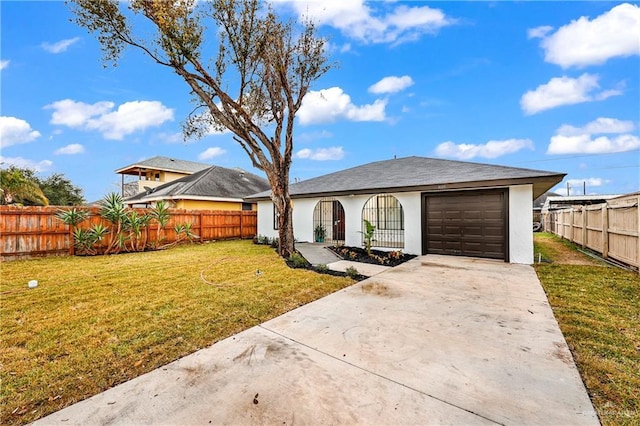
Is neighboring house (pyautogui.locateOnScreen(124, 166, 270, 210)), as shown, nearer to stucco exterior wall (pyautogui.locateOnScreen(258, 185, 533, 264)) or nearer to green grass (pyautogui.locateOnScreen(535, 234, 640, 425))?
stucco exterior wall (pyautogui.locateOnScreen(258, 185, 533, 264))

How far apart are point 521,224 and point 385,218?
599 centimetres

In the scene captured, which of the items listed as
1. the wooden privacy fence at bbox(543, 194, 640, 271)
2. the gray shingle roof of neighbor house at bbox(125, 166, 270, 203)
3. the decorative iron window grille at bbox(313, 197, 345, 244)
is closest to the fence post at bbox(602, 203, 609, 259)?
the wooden privacy fence at bbox(543, 194, 640, 271)

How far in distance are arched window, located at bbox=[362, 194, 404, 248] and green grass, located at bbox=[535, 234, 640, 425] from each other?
5927 mm

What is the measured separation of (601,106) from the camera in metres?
18.5

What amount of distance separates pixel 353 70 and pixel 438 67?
14.6 ft

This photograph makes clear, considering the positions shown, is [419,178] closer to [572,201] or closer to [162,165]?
[572,201]

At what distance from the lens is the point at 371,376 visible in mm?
2418

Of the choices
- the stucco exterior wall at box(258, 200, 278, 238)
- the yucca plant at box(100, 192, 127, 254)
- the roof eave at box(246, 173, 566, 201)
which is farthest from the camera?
the stucco exterior wall at box(258, 200, 278, 238)

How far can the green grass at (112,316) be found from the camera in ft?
7.85

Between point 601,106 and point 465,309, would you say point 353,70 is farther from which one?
point 601,106

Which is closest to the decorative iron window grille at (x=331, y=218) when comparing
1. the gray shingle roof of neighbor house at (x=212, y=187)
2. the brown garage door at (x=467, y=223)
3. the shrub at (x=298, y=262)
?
the brown garage door at (x=467, y=223)

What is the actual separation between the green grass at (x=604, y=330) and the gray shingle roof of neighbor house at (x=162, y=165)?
2788 cm

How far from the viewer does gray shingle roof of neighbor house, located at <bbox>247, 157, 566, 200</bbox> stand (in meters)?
7.49

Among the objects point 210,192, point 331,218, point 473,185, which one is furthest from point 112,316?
point 210,192
